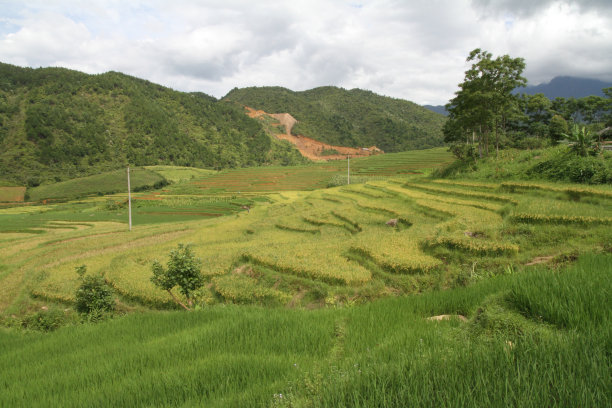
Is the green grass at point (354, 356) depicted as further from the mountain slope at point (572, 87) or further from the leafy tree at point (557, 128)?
the mountain slope at point (572, 87)

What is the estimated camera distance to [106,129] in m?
94.2

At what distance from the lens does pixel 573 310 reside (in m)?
2.54

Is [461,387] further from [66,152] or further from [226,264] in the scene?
[66,152]

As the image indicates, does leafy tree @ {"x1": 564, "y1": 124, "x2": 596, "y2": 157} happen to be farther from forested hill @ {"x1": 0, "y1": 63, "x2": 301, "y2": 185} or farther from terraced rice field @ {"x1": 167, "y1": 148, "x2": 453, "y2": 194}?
forested hill @ {"x1": 0, "y1": 63, "x2": 301, "y2": 185}

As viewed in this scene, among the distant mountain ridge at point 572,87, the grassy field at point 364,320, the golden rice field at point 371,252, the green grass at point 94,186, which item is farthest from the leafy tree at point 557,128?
the distant mountain ridge at point 572,87

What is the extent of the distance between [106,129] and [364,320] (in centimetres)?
11149

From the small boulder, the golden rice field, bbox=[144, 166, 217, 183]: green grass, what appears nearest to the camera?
the golden rice field

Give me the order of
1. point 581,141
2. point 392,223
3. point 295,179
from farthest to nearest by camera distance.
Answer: point 295,179
point 392,223
point 581,141

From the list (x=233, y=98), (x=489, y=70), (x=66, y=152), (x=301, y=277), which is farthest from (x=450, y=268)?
(x=233, y=98)

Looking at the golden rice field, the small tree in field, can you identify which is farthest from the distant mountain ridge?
the small tree in field

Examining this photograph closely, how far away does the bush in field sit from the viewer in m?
9.18

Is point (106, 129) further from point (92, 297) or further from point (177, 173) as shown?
point (92, 297)

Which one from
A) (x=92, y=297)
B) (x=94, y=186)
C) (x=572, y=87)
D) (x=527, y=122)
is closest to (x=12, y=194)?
(x=94, y=186)

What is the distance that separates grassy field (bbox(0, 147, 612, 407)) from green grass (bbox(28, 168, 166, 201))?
45.2m
